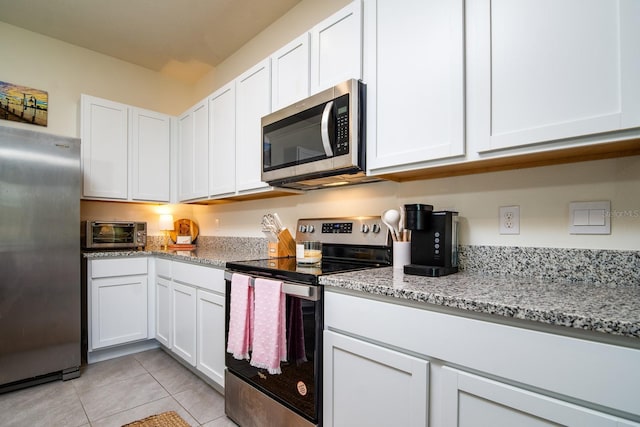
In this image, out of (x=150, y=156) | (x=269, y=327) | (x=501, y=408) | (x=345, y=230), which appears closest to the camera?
(x=501, y=408)

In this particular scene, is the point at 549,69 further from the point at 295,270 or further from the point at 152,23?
the point at 152,23

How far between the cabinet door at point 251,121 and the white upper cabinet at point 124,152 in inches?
49.8

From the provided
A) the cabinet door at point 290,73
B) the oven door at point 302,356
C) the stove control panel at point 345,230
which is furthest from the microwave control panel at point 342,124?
the oven door at point 302,356

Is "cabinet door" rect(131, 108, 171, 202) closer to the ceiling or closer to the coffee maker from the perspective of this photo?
the ceiling

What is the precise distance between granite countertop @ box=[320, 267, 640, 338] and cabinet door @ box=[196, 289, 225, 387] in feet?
3.26

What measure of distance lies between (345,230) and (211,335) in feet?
3.56

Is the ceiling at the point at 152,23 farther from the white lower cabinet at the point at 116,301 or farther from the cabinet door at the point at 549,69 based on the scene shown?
the white lower cabinet at the point at 116,301

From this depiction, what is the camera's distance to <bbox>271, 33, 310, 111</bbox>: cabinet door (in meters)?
1.81

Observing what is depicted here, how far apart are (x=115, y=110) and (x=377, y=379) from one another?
313cm

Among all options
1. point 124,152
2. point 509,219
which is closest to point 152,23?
point 124,152

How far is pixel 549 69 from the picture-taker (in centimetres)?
101

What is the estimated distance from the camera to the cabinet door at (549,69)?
894 mm

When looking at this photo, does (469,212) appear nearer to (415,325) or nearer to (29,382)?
(415,325)

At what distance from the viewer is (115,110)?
2.91 m
